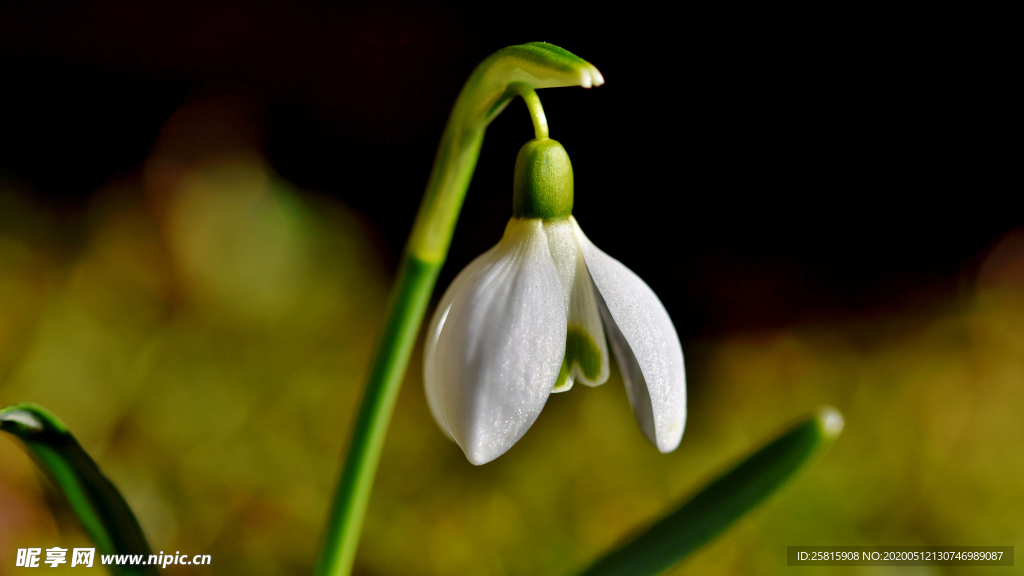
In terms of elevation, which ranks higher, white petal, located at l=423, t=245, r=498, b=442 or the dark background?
the dark background

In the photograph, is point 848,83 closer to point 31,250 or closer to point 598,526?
point 598,526

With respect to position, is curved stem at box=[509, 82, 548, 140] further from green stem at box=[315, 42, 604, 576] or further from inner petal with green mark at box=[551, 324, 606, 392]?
inner petal with green mark at box=[551, 324, 606, 392]

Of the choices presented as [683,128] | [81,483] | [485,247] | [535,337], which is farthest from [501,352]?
[683,128]

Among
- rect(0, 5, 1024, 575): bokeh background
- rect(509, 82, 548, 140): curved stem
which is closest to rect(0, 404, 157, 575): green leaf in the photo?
rect(509, 82, 548, 140): curved stem

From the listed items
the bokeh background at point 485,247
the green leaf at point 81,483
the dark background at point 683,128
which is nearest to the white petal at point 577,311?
the green leaf at point 81,483

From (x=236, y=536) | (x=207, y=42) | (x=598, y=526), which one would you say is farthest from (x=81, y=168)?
(x=598, y=526)

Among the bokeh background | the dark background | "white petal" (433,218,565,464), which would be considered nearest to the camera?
"white petal" (433,218,565,464)

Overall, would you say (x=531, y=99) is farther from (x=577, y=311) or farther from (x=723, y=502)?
(x=723, y=502)

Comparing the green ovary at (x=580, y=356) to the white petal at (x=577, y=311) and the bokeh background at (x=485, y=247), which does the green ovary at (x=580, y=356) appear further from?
the bokeh background at (x=485, y=247)
